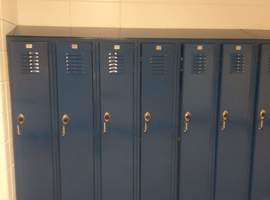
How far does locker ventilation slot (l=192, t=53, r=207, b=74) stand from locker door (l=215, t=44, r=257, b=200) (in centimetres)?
19

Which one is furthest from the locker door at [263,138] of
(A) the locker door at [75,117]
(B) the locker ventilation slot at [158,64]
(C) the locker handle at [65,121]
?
(C) the locker handle at [65,121]

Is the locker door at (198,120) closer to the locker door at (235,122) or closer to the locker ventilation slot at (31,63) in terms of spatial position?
the locker door at (235,122)

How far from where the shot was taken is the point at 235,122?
8.55 ft

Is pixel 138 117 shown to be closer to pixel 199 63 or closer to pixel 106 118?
pixel 106 118

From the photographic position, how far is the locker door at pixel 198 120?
2.51m

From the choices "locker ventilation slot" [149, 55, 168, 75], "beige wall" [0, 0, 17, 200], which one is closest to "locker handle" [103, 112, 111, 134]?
"locker ventilation slot" [149, 55, 168, 75]

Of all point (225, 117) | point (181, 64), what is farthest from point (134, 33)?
point (225, 117)

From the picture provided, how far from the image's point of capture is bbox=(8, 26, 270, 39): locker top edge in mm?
2486

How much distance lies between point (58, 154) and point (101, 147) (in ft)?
1.33

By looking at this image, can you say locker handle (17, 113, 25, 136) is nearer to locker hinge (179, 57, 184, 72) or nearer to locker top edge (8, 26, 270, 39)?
locker top edge (8, 26, 270, 39)

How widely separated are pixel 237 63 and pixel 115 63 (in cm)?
115

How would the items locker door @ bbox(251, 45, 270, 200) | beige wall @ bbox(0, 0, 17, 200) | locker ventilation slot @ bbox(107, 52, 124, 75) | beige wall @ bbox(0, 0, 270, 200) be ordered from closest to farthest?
beige wall @ bbox(0, 0, 17, 200), locker ventilation slot @ bbox(107, 52, 124, 75), locker door @ bbox(251, 45, 270, 200), beige wall @ bbox(0, 0, 270, 200)

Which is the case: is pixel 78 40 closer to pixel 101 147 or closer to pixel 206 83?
pixel 101 147

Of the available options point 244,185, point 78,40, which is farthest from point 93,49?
point 244,185
